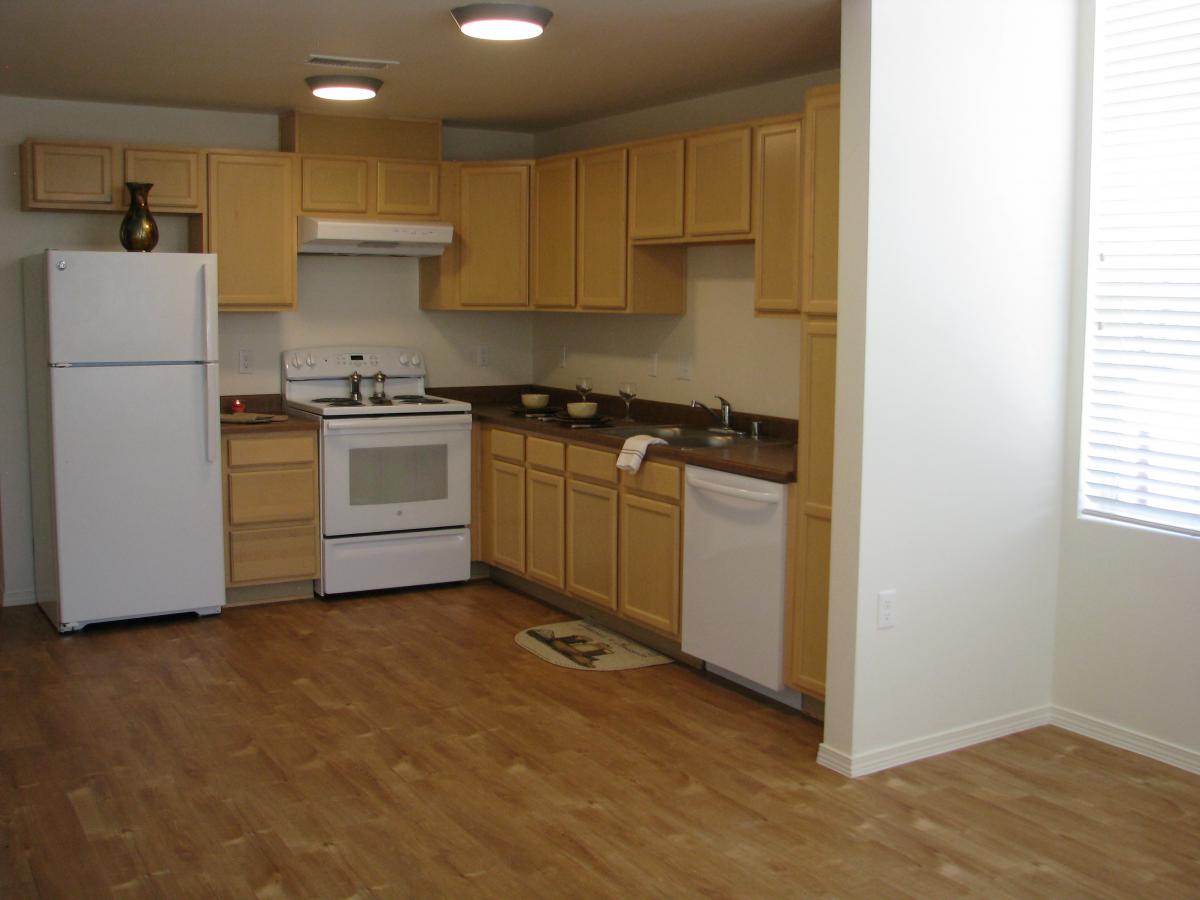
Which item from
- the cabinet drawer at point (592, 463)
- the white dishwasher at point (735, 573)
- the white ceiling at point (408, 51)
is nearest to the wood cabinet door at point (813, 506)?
the white dishwasher at point (735, 573)

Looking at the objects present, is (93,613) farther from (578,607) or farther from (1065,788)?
(1065,788)

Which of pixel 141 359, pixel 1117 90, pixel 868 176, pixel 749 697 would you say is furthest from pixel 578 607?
pixel 1117 90

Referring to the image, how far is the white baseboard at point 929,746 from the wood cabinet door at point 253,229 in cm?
346

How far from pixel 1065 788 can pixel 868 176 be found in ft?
6.19

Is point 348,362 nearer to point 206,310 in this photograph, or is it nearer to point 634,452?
point 206,310

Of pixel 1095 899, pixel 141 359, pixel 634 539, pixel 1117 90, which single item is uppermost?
pixel 1117 90

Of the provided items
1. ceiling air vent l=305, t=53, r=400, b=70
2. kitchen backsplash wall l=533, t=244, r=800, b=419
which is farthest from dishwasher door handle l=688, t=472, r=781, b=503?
ceiling air vent l=305, t=53, r=400, b=70

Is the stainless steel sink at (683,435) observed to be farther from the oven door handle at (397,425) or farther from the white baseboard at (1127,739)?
the white baseboard at (1127,739)

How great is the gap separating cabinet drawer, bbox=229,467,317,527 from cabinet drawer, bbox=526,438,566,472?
103 centimetres

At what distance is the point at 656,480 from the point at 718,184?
1171 millimetres

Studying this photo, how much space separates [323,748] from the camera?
3867 millimetres

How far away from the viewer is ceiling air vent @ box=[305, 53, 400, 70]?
4547 millimetres

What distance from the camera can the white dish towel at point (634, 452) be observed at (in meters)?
4.75

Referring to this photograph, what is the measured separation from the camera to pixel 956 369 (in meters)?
3.76
